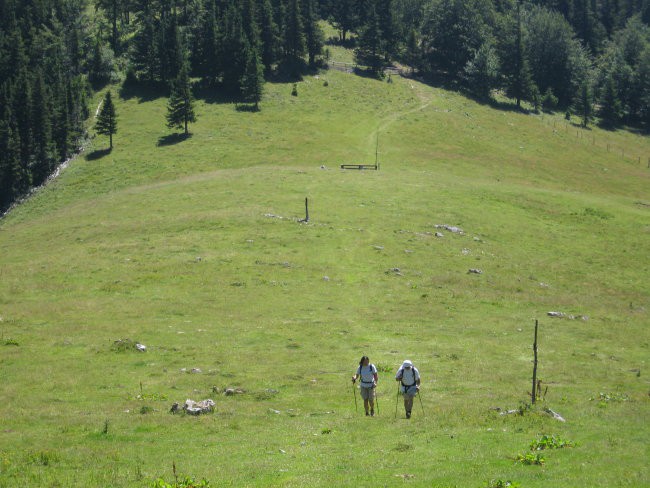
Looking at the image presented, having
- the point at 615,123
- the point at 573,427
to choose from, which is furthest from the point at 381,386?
the point at 615,123

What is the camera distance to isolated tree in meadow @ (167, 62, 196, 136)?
4058 inches

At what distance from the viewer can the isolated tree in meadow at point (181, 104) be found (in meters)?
103

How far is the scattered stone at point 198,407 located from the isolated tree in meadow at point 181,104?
84.3 metres

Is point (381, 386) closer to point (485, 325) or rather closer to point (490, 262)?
point (485, 325)

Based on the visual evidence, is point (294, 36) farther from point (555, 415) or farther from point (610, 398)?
point (555, 415)

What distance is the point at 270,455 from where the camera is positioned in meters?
19.6

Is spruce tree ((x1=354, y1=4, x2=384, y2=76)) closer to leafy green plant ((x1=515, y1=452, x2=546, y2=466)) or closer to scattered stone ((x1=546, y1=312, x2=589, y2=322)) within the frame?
scattered stone ((x1=546, y1=312, x2=589, y2=322))

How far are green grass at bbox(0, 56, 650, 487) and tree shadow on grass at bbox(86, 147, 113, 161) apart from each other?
1.70 meters

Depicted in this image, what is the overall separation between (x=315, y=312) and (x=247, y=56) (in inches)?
3649

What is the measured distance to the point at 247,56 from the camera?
124 metres

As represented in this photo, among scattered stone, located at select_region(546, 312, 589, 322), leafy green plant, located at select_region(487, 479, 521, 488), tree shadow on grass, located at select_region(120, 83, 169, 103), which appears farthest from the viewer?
tree shadow on grass, located at select_region(120, 83, 169, 103)

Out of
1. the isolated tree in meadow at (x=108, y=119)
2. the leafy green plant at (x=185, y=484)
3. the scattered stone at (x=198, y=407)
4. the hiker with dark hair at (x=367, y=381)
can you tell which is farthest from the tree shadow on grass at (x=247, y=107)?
the leafy green plant at (x=185, y=484)

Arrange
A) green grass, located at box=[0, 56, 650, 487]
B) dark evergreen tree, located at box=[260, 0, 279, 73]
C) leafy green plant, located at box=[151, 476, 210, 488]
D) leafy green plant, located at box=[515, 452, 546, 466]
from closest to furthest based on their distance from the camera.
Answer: leafy green plant, located at box=[151, 476, 210, 488] < leafy green plant, located at box=[515, 452, 546, 466] < green grass, located at box=[0, 56, 650, 487] < dark evergreen tree, located at box=[260, 0, 279, 73]

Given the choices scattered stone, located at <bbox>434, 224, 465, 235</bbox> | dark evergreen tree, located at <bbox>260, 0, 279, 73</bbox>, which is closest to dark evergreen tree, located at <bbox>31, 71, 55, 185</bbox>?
dark evergreen tree, located at <bbox>260, 0, 279, 73</bbox>
